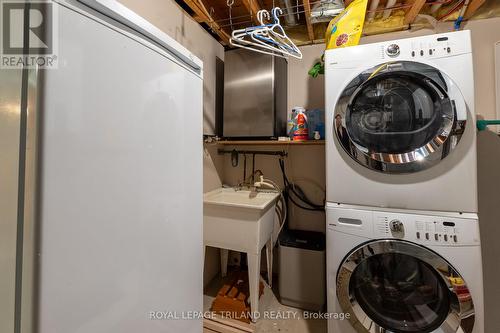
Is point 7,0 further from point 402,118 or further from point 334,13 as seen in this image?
point 334,13

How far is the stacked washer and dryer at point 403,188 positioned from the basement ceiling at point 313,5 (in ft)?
2.41

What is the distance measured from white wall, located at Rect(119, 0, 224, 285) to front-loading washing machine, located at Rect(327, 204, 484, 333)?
1.06 metres

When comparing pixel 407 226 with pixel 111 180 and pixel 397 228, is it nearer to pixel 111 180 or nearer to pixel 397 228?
pixel 397 228

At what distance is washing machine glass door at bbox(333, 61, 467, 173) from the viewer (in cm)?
94

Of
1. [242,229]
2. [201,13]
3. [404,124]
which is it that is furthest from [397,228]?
[201,13]

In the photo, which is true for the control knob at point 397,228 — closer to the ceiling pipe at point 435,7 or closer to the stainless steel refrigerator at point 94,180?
the stainless steel refrigerator at point 94,180

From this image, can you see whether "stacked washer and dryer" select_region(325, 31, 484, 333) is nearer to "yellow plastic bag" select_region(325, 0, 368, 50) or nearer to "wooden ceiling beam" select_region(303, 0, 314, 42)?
"yellow plastic bag" select_region(325, 0, 368, 50)

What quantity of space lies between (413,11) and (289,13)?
34.3 inches

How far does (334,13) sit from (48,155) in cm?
182

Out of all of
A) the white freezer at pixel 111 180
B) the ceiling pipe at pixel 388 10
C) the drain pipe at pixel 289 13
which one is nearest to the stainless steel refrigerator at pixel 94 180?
the white freezer at pixel 111 180

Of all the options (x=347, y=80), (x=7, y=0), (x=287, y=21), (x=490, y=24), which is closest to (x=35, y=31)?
(x=7, y=0)

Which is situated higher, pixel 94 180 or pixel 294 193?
pixel 94 180

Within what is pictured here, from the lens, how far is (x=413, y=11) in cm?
147

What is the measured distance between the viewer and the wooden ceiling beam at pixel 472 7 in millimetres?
1364
